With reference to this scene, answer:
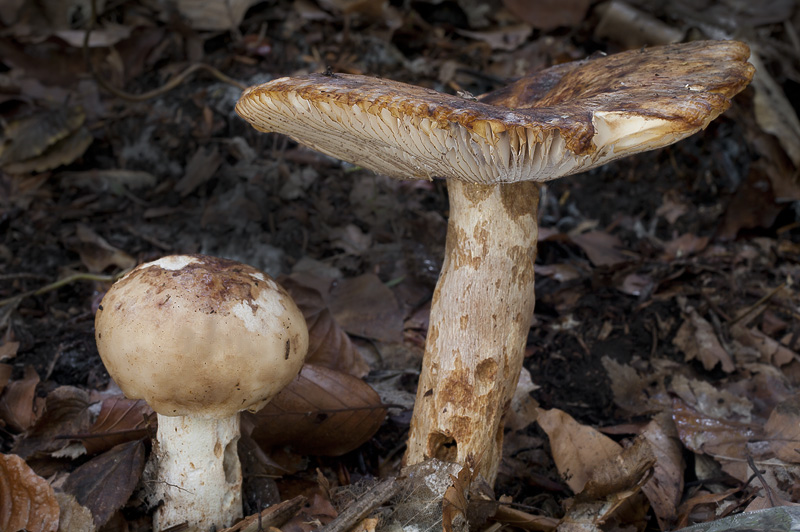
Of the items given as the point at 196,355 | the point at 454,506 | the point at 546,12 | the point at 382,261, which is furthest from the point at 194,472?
the point at 546,12

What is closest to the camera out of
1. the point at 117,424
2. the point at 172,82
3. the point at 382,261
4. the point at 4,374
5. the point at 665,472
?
the point at 117,424

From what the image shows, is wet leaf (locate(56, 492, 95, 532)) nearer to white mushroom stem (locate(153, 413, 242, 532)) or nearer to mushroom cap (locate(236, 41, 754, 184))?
white mushroom stem (locate(153, 413, 242, 532))

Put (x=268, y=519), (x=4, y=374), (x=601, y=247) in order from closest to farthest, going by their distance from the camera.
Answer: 1. (x=268, y=519)
2. (x=4, y=374)
3. (x=601, y=247)

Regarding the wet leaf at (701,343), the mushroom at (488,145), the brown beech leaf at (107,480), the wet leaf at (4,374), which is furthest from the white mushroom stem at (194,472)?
the wet leaf at (701,343)

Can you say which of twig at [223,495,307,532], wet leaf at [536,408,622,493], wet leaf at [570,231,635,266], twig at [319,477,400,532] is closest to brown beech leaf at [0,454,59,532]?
twig at [223,495,307,532]

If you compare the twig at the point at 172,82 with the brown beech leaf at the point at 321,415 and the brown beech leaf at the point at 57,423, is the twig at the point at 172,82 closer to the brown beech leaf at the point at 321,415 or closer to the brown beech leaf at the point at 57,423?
the brown beech leaf at the point at 57,423

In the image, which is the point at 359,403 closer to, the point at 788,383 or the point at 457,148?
the point at 457,148

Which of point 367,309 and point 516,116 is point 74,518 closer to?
point 367,309
